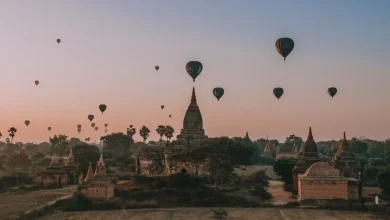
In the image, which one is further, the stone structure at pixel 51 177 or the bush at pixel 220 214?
the stone structure at pixel 51 177

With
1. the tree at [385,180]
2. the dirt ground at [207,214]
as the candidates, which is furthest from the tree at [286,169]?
the dirt ground at [207,214]

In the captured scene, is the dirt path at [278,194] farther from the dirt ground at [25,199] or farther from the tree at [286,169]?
the dirt ground at [25,199]

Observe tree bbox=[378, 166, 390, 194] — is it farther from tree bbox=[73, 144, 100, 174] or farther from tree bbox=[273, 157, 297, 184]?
tree bbox=[73, 144, 100, 174]

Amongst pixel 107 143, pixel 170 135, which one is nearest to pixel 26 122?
pixel 107 143

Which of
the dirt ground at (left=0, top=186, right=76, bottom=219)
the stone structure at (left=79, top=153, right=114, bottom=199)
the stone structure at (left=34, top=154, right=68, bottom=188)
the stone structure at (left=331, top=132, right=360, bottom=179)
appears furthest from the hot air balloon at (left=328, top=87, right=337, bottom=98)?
the stone structure at (left=34, top=154, right=68, bottom=188)

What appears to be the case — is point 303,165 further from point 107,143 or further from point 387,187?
point 107,143
